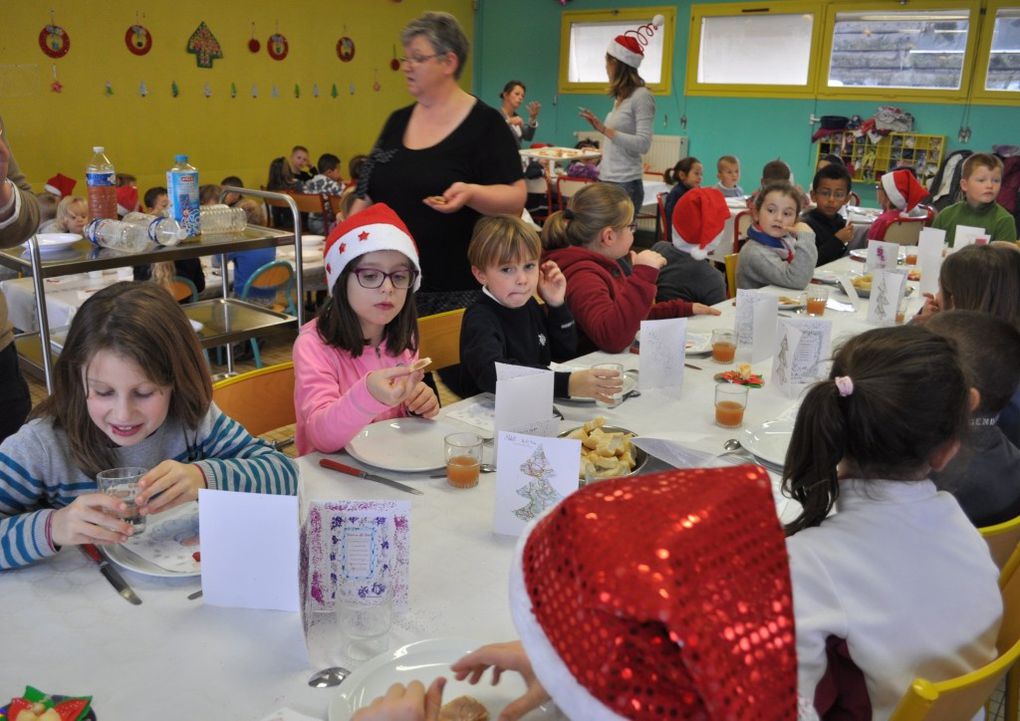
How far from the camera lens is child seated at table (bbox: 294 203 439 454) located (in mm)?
1978

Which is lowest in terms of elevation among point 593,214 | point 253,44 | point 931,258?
point 931,258

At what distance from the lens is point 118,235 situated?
2600 millimetres

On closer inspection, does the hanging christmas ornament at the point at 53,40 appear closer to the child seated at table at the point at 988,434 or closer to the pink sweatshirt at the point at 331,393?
the pink sweatshirt at the point at 331,393

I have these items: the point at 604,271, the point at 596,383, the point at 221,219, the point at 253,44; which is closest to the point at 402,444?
the point at 596,383

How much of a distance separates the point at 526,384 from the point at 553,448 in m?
0.34

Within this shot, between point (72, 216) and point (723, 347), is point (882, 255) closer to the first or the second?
point (723, 347)

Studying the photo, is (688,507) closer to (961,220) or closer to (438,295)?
(438,295)

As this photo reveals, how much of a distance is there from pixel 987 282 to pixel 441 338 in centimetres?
161

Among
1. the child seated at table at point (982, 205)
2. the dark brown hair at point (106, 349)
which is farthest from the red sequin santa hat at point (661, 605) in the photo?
the child seated at table at point (982, 205)

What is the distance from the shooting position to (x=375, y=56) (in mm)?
8852

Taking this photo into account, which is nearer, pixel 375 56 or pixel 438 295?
pixel 438 295

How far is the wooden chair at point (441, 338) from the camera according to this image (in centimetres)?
253

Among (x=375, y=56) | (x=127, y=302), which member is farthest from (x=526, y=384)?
(x=375, y=56)

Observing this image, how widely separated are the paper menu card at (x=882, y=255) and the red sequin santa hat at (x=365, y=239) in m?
2.68
